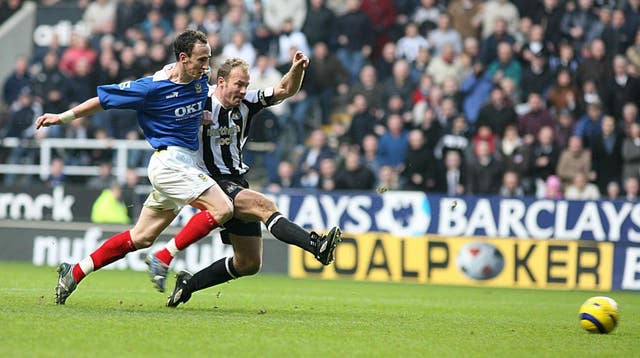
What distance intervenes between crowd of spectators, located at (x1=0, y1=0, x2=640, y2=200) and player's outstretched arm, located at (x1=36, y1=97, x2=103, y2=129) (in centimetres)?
907

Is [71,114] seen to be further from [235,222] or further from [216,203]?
[235,222]

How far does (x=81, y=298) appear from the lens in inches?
444

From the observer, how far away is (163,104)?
396 inches

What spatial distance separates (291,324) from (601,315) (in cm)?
243

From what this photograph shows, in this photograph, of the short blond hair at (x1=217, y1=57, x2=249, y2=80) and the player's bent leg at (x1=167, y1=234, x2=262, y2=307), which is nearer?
the short blond hair at (x1=217, y1=57, x2=249, y2=80)

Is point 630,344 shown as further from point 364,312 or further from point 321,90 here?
point 321,90

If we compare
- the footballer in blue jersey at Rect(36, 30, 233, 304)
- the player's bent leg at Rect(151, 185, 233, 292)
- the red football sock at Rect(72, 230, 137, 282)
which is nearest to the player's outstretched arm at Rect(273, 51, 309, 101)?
the footballer in blue jersey at Rect(36, 30, 233, 304)

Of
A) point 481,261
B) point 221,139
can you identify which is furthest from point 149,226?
point 481,261

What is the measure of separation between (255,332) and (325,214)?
949 centimetres

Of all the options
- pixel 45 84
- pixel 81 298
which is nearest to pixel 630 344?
pixel 81 298

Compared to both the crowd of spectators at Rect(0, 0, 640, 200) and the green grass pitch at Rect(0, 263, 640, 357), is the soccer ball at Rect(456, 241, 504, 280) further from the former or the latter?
the green grass pitch at Rect(0, 263, 640, 357)

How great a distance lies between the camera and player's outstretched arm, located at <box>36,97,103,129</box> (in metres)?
9.65

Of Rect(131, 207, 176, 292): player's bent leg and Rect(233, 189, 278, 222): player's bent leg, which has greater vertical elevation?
Rect(233, 189, 278, 222): player's bent leg

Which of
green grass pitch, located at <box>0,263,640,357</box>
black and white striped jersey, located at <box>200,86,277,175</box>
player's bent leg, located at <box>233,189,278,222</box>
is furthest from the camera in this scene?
black and white striped jersey, located at <box>200,86,277,175</box>
